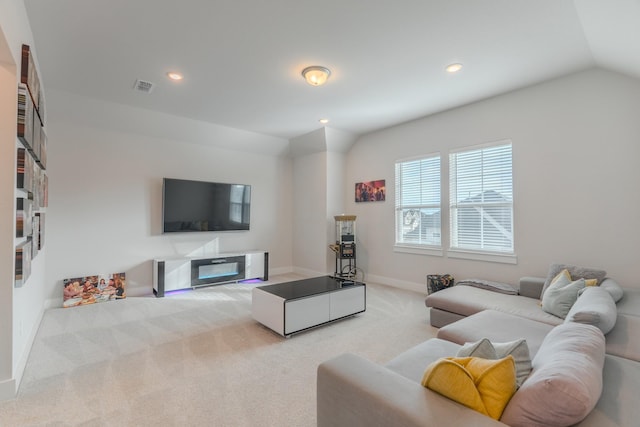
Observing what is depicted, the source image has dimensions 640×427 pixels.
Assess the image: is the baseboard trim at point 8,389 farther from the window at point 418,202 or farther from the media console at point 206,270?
the window at point 418,202

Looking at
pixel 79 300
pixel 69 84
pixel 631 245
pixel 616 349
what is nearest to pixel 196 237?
pixel 79 300

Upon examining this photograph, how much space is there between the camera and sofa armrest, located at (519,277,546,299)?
3422mm

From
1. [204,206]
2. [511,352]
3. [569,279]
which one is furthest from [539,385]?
[204,206]

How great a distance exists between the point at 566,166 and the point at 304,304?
349cm

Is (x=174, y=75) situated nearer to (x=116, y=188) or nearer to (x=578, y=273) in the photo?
(x=116, y=188)

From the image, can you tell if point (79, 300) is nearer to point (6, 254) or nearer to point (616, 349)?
point (6, 254)

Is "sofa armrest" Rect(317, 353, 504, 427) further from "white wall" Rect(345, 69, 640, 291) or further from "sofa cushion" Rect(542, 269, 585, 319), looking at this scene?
"white wall" Rect(345, 69, 640, 291)

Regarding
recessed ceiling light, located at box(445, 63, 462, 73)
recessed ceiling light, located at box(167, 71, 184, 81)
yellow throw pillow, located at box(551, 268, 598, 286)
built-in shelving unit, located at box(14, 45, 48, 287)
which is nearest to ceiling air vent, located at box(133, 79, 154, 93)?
recessed ceiling light, located at box(167, 71, 184, 81)

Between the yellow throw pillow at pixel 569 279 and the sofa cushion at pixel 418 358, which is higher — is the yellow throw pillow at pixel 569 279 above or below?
above

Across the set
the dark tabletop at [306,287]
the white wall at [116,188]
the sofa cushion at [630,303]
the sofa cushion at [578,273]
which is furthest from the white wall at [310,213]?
the sofa cushion at [630,303]

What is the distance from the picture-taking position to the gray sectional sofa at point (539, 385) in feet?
3.46

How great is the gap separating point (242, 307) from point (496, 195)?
388cm

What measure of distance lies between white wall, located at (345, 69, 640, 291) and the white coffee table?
6.18 ft

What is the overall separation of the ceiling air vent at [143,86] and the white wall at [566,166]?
162 inches
